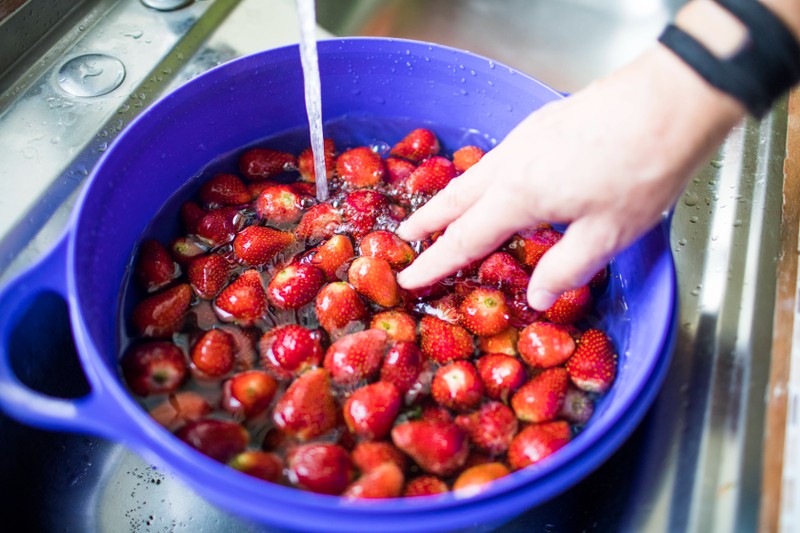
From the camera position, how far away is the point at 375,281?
91 centimetres

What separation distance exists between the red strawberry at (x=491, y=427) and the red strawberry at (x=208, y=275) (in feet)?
1.29

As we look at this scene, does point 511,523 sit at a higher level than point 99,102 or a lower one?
lower

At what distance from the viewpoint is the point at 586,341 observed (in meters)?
0.87

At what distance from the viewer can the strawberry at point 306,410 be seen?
77cm

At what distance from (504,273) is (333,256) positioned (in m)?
0.25

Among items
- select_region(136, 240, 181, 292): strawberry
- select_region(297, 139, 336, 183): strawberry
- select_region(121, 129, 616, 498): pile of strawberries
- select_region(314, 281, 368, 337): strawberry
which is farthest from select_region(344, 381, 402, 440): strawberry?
select_region(297, 139, 336, 183): strawberry

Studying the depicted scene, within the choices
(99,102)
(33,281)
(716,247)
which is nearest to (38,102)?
(99,102)

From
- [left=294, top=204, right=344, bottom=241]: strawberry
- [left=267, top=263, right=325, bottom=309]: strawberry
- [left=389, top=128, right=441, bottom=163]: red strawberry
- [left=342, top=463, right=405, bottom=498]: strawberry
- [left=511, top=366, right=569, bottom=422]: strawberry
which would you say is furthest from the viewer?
[left=389, top=128, right=441, bottom=163]: red strawberry

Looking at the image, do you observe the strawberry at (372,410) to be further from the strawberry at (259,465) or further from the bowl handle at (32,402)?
the bowl handle at (32,402)

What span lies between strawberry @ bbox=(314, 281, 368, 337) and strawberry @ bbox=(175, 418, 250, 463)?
0.19m

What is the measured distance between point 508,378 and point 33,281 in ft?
1.89

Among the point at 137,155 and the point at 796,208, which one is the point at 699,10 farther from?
the point at 137,155

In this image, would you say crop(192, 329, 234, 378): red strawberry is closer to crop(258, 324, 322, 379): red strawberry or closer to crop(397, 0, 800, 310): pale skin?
crop(258, 324, 322, 379): red strawberry

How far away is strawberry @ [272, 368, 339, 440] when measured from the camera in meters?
0.77
